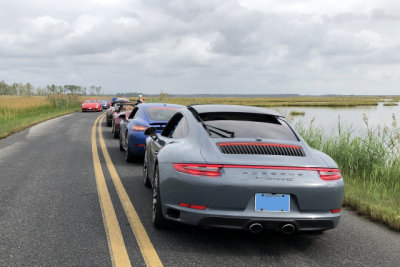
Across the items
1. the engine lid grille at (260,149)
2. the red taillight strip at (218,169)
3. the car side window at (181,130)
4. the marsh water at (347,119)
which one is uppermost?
the car side window at (181,130)

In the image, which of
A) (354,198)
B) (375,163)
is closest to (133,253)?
(354,198)

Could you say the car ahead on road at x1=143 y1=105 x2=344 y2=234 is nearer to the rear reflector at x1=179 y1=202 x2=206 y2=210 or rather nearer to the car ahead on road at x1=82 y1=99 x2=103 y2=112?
the rear reflector at x1=179 y1=202 x2=206 y2=210

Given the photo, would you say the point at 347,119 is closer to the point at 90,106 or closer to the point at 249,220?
the point at 90,106

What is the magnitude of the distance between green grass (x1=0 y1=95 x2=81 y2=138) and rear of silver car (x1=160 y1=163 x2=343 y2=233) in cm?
1334

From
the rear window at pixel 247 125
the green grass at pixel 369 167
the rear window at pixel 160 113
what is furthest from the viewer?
the rear window at pixel 160 113

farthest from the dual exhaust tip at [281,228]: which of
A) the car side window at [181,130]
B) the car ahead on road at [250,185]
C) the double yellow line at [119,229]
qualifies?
the car side window at [181,130]

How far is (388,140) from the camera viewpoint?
29.2ft

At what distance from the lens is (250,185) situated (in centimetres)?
344

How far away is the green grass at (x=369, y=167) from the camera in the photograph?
17.9 feet

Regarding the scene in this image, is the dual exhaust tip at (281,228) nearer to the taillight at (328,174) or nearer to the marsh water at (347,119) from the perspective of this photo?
the taillight at (328,174)

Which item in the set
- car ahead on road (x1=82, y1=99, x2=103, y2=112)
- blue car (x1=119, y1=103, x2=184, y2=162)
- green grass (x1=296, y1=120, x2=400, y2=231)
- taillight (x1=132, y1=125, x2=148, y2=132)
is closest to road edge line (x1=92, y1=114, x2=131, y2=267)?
blue car (x1=119, y1=103, x2=184, y2=162)

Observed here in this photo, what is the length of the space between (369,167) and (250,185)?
6239mm

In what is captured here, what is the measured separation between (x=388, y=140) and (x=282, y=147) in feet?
20.1

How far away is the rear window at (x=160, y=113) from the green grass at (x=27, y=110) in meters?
8.26
